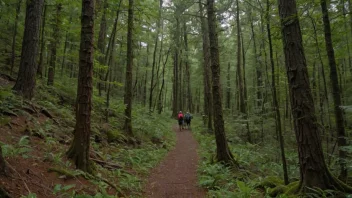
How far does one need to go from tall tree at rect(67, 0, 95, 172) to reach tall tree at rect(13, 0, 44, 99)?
12.1 feet

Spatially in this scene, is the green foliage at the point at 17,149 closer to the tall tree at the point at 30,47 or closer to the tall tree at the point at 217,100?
the tall tree at the point at 30,47

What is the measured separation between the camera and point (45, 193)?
147 inches

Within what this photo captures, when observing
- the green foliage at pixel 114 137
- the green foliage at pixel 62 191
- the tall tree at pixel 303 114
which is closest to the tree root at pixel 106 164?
the green foliage at pixel 62 191

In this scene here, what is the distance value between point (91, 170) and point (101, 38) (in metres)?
10.8

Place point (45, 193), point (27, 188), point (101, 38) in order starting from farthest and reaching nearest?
point (101, 38)
point (45, 193)
point (27, 188)

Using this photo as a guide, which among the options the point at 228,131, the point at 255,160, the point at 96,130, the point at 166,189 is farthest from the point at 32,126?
the point at 228,131

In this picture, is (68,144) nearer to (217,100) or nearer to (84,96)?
(84,96)

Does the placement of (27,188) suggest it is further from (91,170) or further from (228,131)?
(228,131)

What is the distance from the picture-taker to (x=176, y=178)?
23.3 feet

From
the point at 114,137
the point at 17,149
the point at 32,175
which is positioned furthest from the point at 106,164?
the point at 114,137

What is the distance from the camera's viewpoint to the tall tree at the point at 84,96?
532 centimetres

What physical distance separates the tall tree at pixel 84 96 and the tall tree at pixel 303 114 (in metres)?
4.61

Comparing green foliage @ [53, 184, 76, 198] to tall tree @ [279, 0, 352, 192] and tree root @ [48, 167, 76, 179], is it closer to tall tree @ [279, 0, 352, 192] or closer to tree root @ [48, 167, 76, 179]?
tree root @ [48, 167, 76, 179]

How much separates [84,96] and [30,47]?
14.1 feet
